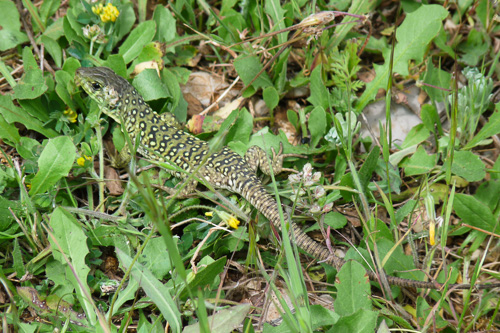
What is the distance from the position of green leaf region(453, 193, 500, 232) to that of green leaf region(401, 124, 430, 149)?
75cm

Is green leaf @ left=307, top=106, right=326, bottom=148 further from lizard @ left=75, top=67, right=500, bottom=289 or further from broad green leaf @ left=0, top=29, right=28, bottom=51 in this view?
broad green leaf @ left=0, top=29, right=28, bottom=51

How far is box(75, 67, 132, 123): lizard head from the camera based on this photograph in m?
4.08

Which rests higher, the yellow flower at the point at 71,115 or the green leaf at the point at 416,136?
the yellow flower at the point at 71,115

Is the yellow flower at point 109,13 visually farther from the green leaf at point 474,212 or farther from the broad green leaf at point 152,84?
the green leaf at point 474,212

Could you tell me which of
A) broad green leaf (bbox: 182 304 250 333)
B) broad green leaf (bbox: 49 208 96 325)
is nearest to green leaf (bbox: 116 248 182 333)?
broad green leaf (bbox: 182 304 250 333)

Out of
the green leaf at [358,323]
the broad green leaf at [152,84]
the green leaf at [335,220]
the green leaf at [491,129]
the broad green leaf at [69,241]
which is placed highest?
the broad green leaf at [152,84]

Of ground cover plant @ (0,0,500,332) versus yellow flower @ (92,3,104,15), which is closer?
ground cover plant @ (0,0,500,332)

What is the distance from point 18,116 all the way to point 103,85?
2.65ft

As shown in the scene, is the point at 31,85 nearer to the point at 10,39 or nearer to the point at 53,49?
the point at 53,49

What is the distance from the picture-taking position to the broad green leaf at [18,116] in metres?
3.99

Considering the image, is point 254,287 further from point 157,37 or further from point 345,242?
point 157,37

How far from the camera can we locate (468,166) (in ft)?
12.6

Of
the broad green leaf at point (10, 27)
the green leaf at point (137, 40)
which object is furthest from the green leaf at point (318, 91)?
the broad green leaf at point (10, 27)

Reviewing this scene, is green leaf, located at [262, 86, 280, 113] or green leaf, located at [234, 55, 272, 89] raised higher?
green leaf, located at [234, 55, 272, 89]
